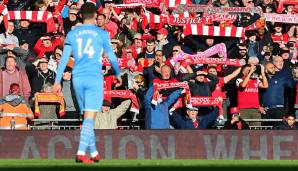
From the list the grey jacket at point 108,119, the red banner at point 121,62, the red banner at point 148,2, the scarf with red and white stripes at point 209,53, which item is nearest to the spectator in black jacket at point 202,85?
the scarf with red and white stripes at point 209,53

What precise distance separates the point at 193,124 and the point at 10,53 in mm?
4189

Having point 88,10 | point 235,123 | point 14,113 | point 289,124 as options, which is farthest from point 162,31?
point 88,10

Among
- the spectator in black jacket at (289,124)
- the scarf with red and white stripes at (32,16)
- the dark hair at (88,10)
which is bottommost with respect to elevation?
the spectator in black jacket at (289,124)

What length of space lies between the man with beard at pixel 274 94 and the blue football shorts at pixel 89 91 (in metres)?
7.61

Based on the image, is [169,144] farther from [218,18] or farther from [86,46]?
[218,18]

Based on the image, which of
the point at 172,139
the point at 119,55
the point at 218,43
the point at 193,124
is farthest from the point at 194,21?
the point at 172,139

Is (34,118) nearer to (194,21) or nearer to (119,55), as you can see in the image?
(119,55)

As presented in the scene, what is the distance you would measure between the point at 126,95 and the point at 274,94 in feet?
10.7

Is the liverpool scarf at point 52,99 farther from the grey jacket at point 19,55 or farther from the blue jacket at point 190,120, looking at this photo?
the blue jacket at point 190,120

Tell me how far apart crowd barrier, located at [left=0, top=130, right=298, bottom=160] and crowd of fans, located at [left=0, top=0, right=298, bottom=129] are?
158 centimetres

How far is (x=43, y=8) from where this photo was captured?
22938 millimetres

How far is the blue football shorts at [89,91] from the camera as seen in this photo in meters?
13.3

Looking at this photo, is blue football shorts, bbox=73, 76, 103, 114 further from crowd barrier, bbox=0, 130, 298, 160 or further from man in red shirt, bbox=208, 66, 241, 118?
man in red shirt, bbox=208, 66, 241, 118

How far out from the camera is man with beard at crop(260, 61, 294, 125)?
67.0 ft
